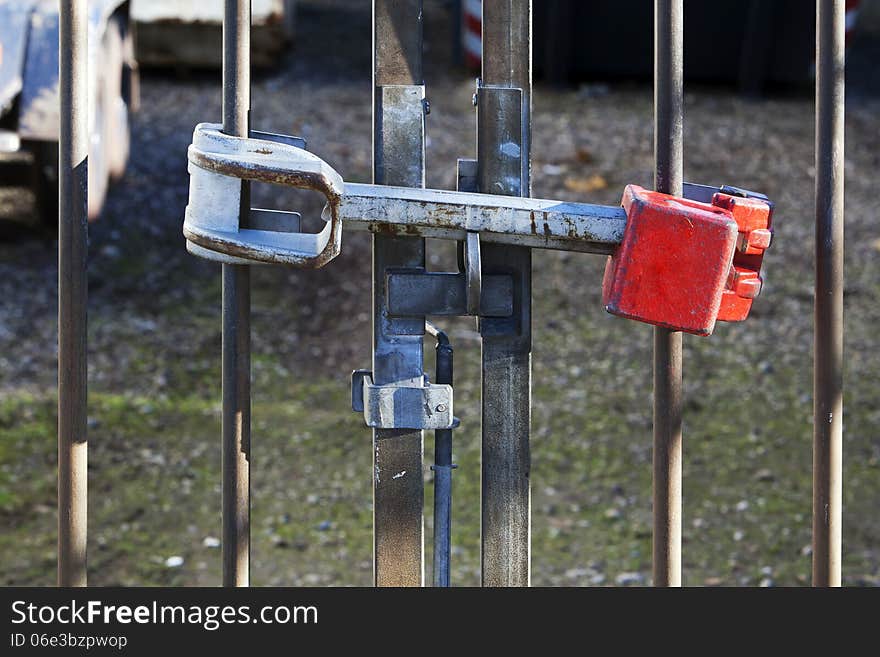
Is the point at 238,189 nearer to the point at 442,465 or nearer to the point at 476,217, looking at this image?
the point at 476,217

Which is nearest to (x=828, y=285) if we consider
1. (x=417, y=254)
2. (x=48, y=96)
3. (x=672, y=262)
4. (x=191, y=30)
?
(x=672, y=262)

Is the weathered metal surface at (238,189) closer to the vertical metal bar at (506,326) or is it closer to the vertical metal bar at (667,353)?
the vertical metal bar at (506,326)

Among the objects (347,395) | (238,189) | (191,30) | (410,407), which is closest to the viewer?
(238,189)

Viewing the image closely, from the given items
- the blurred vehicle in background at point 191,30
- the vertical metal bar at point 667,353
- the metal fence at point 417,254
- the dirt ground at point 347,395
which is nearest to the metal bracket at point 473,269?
the metal fence at point 417,254

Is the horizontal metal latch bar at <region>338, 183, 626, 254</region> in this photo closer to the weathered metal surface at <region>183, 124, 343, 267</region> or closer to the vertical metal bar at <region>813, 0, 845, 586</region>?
the weathered metal surface at <region>183, 124, 343, 267</region>

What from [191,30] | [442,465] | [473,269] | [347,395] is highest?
[191,30]

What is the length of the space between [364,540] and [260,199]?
2544 mm

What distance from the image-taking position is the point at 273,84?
7199 mm

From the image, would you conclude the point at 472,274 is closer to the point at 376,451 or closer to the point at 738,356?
the point at 376,451

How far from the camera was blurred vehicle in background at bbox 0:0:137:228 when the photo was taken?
4496 millimetres

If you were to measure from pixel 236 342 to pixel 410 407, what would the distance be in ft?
0.73

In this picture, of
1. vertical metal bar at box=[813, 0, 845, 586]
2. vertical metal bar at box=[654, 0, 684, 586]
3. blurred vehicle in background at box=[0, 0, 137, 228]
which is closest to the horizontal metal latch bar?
vertical metal bar at box=[654, 0, 684, 586]

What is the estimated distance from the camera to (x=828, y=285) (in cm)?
154

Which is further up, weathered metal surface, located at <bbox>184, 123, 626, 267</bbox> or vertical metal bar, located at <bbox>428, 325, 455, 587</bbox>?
weathered metal surface, located at <bbox>184, 123, 626, 267</bbox>
